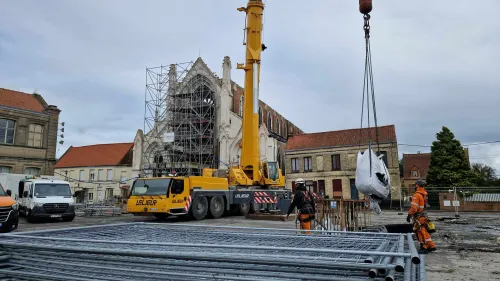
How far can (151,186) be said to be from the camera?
16.6 m

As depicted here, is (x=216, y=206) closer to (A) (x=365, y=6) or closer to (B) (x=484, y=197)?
(A) (x=365, y=6)

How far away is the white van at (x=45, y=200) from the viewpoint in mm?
16594

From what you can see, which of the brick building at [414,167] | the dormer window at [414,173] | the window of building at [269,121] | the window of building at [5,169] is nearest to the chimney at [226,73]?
the window of building at [269,121]

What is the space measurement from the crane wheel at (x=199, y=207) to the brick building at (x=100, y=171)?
90.6 feet

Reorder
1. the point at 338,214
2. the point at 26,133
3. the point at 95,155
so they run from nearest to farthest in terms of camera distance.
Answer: the point at 338,214, the point at 26,133, the point at 95,155

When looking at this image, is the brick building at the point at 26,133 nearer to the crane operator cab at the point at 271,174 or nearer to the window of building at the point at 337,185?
the crane operator cab at the point at 271,174

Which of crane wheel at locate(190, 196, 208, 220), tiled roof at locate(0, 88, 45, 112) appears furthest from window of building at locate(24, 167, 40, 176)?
crane wheel at locate(190, 196, 208, 220)

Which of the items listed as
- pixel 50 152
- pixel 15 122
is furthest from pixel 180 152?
pixel 15 122

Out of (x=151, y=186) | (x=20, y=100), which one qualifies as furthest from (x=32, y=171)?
(x=151, y=186)

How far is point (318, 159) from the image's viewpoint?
38.1 m

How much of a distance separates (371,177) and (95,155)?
4855 centimetres

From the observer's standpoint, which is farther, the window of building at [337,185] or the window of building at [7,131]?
the window of building at [337,185]

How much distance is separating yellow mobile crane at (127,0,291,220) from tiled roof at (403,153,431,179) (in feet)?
166

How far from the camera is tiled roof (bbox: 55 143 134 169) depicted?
4716 centimetres
